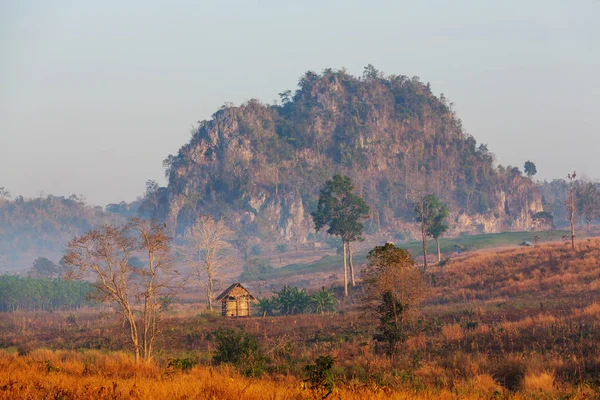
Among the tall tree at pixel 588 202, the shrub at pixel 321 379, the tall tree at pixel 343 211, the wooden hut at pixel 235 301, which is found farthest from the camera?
the tall tree at pixel 588 202

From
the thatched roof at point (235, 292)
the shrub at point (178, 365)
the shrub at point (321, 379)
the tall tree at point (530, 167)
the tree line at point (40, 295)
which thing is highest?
the tall tree at point (530, 167)

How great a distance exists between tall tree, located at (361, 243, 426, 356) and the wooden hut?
98.1 ft

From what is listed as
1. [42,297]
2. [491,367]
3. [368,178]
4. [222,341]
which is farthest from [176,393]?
[368,178]

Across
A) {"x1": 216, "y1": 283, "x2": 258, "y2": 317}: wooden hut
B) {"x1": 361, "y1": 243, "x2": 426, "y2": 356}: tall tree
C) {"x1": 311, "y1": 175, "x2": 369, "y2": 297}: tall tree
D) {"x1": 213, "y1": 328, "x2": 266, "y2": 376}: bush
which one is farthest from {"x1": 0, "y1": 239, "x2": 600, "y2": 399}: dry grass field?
{"x1": 311, "y1": 175, "x2": 369, "y2": 297}: tall tree

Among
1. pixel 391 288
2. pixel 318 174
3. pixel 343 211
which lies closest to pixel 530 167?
pixel 318 174

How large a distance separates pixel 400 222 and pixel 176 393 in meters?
163

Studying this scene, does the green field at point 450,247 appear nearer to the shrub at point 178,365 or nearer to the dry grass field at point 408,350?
the dry grass field at point 408,350

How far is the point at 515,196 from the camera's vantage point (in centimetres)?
19038

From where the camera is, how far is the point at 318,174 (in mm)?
181875

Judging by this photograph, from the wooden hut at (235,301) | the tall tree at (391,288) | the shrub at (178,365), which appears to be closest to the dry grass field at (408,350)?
the shrub at (178,365)

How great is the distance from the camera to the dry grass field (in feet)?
43.2

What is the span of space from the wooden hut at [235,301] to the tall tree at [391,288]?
98.1 ft

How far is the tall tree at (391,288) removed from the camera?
2578 cm

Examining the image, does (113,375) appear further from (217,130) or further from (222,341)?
(217,130)
